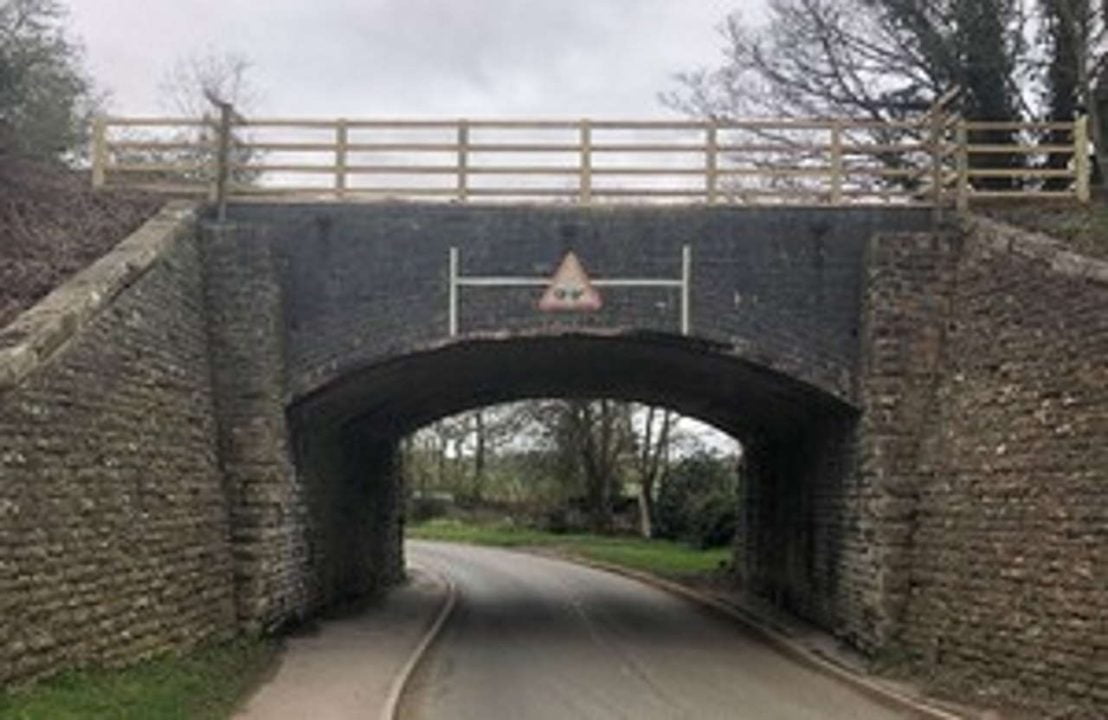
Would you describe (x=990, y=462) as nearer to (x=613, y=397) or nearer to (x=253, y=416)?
(x=253, y=416)

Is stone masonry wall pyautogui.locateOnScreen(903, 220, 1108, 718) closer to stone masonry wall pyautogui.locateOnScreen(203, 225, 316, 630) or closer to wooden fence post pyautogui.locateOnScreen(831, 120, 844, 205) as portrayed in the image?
wooden fence post pyautogui.locateOnScreen(831, 120, 844, 205)

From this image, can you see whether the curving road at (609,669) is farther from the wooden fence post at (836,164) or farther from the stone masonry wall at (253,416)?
the wooden fence post at (836,164)

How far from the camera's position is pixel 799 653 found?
18312mm

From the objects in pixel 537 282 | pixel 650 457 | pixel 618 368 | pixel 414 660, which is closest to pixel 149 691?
pixel 414 660

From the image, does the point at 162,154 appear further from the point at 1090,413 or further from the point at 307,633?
the point at 1090,413

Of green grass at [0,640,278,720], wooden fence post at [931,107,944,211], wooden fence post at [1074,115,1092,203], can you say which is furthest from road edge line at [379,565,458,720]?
wooden fence post at [1074,115,1092,203]

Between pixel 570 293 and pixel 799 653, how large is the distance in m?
5.49

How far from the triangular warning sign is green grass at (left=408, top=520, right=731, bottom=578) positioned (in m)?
15.7

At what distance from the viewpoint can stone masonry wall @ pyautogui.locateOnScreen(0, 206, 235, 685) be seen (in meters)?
11.7

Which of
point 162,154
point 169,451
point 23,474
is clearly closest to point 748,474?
point 162,154

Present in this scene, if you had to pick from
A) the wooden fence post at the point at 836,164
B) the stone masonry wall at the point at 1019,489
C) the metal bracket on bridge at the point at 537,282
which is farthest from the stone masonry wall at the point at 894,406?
the metal bracket on bridge at the point at 537,282

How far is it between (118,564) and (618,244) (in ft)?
26.4

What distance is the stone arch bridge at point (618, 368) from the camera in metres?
13.7

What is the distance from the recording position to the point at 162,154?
1143 inches
